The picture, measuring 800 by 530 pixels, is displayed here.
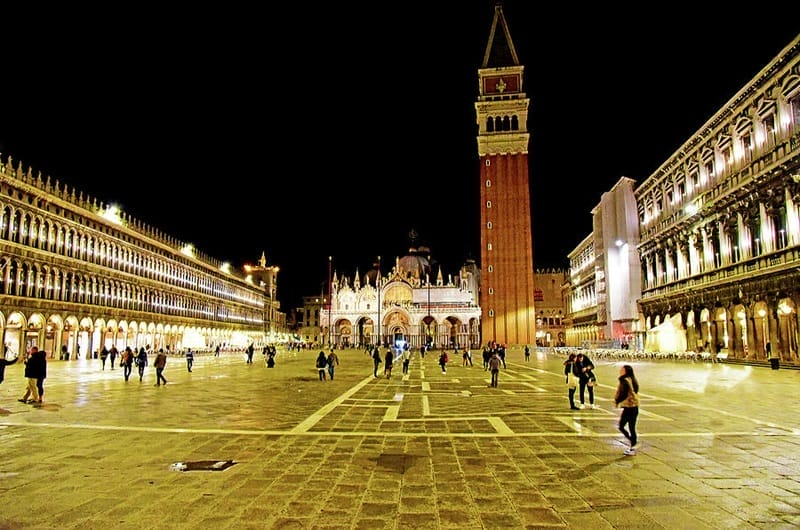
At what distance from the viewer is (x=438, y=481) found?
248 inches

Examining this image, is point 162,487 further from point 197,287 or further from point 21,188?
point 197,287

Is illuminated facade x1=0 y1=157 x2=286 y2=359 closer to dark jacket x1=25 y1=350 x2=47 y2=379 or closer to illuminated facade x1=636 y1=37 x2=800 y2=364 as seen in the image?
dark jacket x1=25 y1=350 x2=47 y2=379

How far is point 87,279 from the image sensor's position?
4284cm

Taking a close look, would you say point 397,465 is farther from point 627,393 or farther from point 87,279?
point 87,279

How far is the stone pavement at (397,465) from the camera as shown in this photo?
5.07 metres

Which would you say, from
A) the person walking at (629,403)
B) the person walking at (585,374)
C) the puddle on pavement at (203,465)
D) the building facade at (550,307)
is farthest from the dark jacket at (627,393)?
the building facade at (550,307)

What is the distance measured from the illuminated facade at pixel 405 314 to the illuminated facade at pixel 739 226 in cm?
4725

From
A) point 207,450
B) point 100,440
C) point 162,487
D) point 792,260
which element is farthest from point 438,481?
point 792,260

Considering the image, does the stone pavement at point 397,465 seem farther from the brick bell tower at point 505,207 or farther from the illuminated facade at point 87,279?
the brick bell tower at point 505,207

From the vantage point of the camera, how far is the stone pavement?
16.6 feet

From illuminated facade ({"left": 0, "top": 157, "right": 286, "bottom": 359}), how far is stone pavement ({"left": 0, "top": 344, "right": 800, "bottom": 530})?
85.6 ft

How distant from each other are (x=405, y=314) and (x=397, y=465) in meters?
79.0

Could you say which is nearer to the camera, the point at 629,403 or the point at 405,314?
the point at 629,403

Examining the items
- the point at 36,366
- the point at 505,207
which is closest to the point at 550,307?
the point at 505,207
